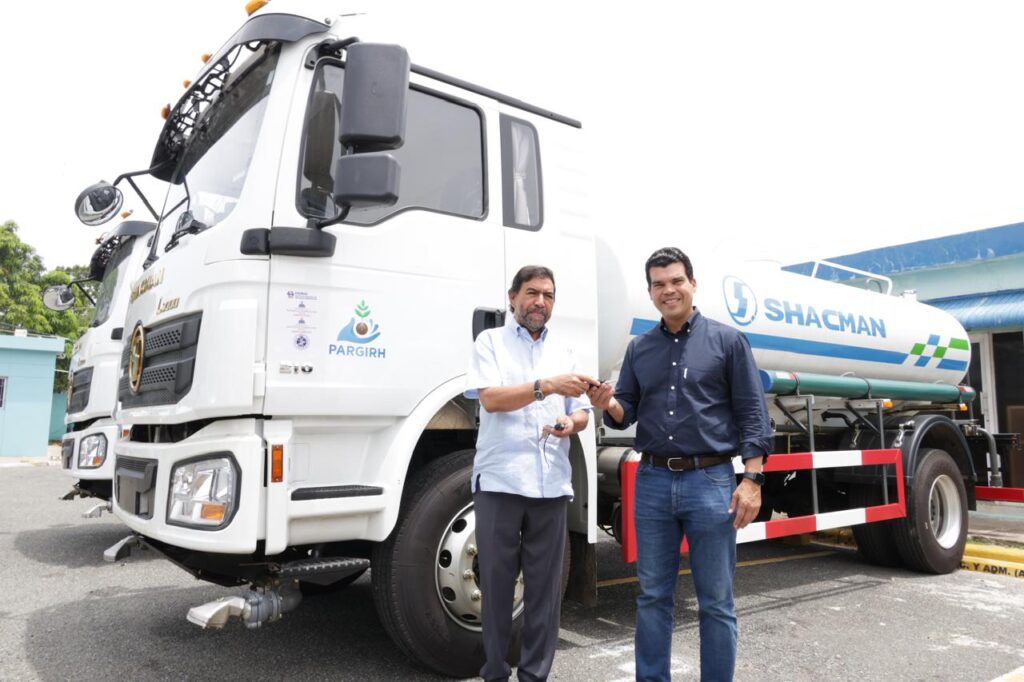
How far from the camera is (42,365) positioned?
2202cm

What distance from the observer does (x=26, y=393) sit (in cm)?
2172

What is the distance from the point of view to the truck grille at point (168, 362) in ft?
10.2

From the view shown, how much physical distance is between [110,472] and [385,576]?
3980mm

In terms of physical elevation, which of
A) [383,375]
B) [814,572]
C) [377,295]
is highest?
[377,295]

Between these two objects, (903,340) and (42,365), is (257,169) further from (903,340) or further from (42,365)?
(42,365)

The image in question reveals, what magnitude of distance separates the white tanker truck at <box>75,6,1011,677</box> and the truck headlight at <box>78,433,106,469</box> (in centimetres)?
256

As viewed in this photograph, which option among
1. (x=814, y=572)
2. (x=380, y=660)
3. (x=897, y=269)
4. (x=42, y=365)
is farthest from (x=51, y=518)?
(x=42, y=365)

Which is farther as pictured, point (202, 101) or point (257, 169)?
point (202, 101)

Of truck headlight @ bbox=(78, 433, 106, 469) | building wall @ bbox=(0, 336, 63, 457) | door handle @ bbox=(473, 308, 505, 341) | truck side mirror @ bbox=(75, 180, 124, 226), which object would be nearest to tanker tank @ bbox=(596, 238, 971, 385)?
door handle @ bbox=(473, 308, 505, 341)

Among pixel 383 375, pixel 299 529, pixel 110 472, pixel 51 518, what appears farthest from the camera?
pixel 51 518

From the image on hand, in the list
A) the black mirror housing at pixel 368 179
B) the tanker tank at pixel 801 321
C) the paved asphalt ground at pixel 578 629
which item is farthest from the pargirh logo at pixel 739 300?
the black mirror housing at pixel 368 179

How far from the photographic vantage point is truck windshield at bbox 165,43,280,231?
3.37 m

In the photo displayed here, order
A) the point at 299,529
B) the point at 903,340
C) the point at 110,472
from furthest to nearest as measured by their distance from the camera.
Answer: the point at 903,340 → the point at 110,472 → the point at 299,529

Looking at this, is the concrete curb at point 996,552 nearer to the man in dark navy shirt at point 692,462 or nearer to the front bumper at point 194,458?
the man in dark navy shirt at point 692,462
